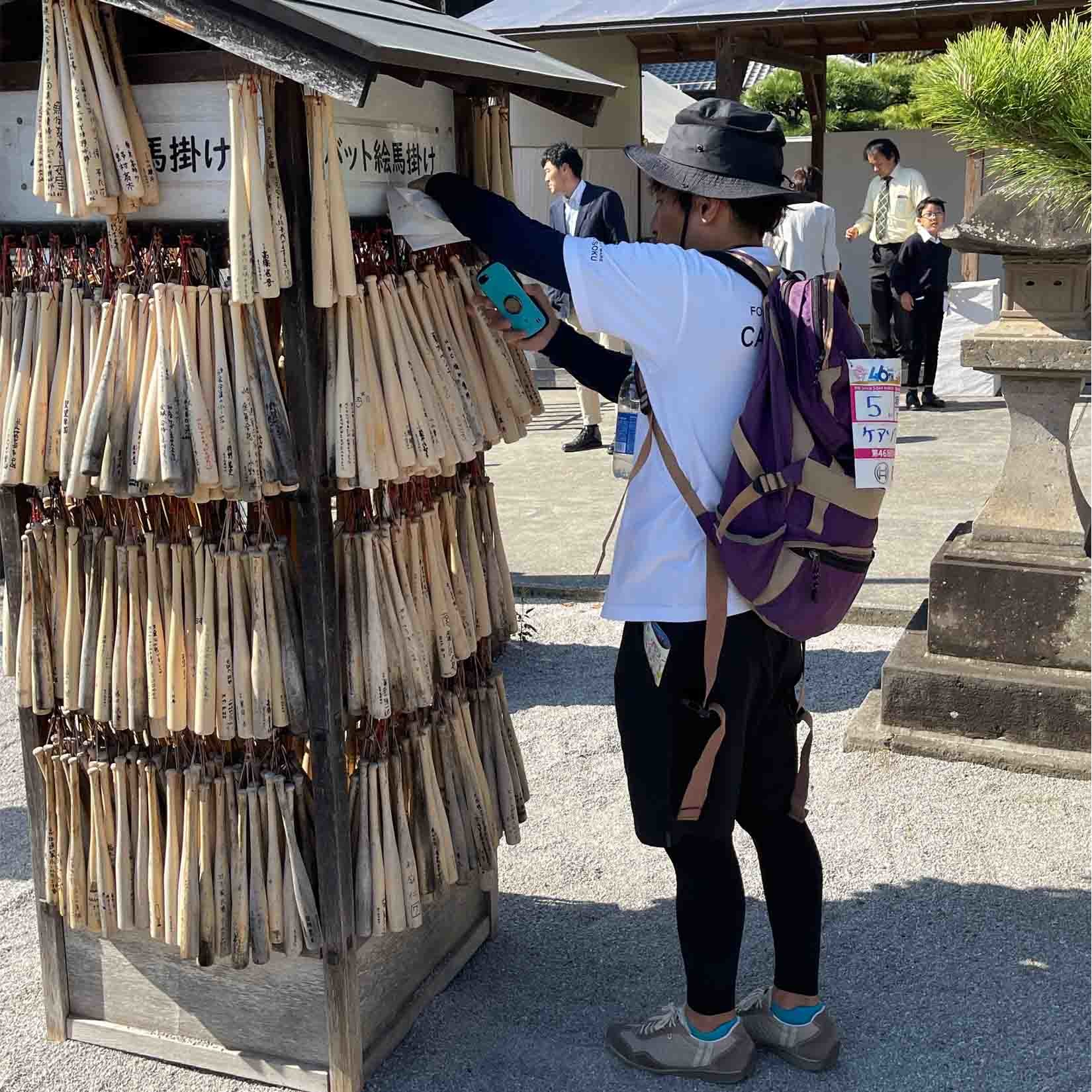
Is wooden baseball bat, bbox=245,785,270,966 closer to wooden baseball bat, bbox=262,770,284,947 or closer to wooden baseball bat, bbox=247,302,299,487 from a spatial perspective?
wooden baseball bat, bbox=262,770,284,947

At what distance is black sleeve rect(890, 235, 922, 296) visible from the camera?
10188mm

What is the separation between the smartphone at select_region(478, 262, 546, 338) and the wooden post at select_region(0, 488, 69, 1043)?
1.05m

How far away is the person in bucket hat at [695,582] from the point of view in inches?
92.9

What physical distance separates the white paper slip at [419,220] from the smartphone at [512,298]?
14 cm

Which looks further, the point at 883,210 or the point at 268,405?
the point at 883,210

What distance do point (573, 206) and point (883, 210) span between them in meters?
3.70

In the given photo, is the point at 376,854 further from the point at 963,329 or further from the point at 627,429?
the point at 963,329

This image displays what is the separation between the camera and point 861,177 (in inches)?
607

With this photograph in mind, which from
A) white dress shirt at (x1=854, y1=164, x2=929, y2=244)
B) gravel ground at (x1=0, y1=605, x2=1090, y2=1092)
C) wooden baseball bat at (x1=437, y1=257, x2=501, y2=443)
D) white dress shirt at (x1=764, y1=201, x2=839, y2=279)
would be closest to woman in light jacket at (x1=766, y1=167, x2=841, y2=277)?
white dress shirt at (x1=764, y1=201, x2=839, y2=279)

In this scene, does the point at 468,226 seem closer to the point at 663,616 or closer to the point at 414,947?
the point at 663,616

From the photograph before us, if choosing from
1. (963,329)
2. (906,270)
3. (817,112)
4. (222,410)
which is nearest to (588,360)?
(222,410)

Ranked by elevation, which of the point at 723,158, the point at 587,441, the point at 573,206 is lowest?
the point at 587,441

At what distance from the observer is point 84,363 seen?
238 cm

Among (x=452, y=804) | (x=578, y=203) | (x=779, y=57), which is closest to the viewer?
(x=452, y=804)
